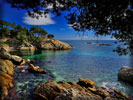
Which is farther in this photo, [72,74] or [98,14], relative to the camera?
[72,74]

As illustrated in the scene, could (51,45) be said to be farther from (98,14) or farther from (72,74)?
(98,14)

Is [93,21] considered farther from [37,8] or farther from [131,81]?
[131,81]

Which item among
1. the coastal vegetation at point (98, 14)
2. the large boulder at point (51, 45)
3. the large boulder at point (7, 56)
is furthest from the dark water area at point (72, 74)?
the large boulder at point (51, 45)

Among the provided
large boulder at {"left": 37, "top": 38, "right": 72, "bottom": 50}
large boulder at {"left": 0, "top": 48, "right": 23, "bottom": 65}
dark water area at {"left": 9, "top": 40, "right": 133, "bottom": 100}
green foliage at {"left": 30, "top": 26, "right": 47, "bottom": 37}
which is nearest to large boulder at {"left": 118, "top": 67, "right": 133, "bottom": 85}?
dark water area at {"left": 9, "top": 40, "right": 133, "bottom": 100}

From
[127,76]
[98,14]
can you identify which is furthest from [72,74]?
[98,14]

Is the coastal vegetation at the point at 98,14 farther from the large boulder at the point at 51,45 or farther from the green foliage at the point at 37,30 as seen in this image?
the green foliage at the point at 37,30

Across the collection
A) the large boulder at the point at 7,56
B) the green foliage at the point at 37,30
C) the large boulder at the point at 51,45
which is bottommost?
the large boulder at the point at 7,56

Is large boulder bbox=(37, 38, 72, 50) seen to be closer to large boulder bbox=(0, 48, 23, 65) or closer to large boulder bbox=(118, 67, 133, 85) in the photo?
large boulder bbox=(0, 48, 23, 65)

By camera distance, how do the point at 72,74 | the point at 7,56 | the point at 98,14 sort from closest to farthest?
the point at 98,14 → the point at 72,74 → the point at 7,56

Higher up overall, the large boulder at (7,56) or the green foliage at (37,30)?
the green foliage at (37,30)

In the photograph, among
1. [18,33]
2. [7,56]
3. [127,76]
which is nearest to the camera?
[127,76]

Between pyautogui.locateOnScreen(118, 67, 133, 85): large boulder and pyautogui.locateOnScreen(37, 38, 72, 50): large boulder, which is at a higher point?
pyautogui.locateOnScreen(37, 38, 72, 50): large boulder

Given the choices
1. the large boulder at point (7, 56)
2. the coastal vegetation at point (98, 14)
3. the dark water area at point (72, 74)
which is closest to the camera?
the coastal vegetation at point (98, 14)

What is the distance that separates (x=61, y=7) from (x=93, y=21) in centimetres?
166
